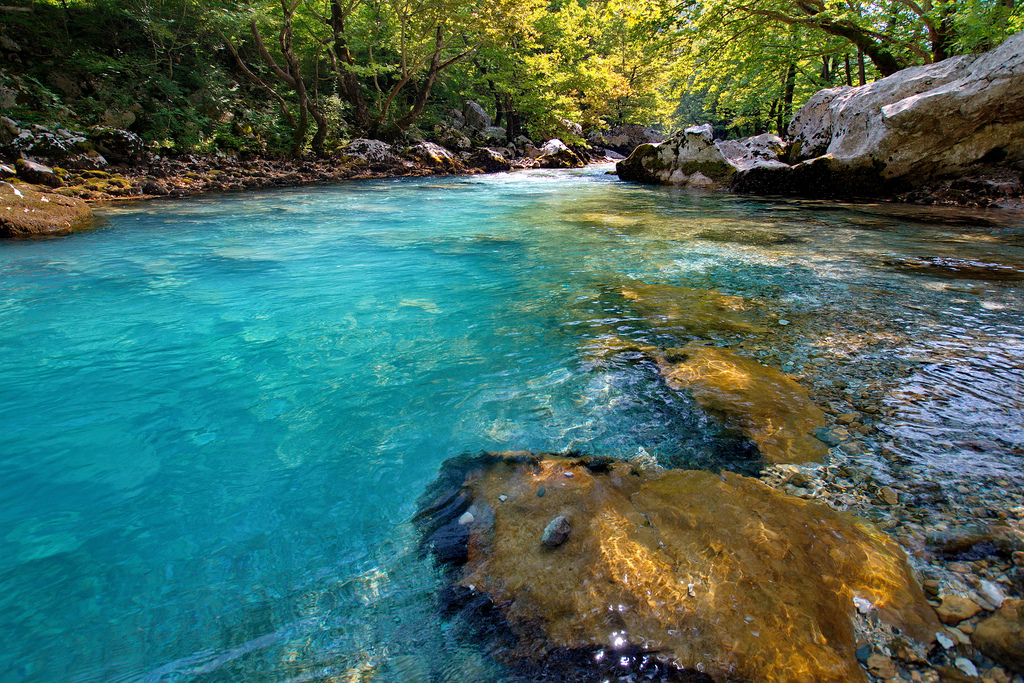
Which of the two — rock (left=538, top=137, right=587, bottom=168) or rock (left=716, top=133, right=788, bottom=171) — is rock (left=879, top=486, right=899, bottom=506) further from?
rock (left=538, top=137, right=587, bottom=168)

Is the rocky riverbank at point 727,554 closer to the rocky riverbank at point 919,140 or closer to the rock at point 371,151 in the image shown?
the rocky riverbank at point 919,140

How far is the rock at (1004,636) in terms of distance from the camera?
1.44 m

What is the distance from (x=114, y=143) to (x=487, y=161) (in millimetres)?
13812

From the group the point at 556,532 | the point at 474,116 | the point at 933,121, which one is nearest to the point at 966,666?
the point at 556,532

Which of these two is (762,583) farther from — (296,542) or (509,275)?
(509,275)

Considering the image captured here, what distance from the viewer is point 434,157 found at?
20.6 metres

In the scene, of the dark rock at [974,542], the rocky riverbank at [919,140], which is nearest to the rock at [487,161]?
the rocky riverbank at [919,140]

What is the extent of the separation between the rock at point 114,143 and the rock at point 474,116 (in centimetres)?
1936

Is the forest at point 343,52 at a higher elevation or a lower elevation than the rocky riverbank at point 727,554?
higher

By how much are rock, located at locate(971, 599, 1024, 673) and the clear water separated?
88 cm

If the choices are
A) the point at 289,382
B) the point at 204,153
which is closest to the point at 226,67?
the point at 204,153

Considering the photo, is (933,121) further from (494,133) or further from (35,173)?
(494,133)

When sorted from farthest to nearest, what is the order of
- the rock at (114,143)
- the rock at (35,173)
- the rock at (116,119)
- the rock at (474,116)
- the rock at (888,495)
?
the rock at (474,116) < the rock at (116,119) < the rock at (114,143) < the rock at (35,173) < the rock at (888,495)

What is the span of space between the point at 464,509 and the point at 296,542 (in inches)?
30.0
